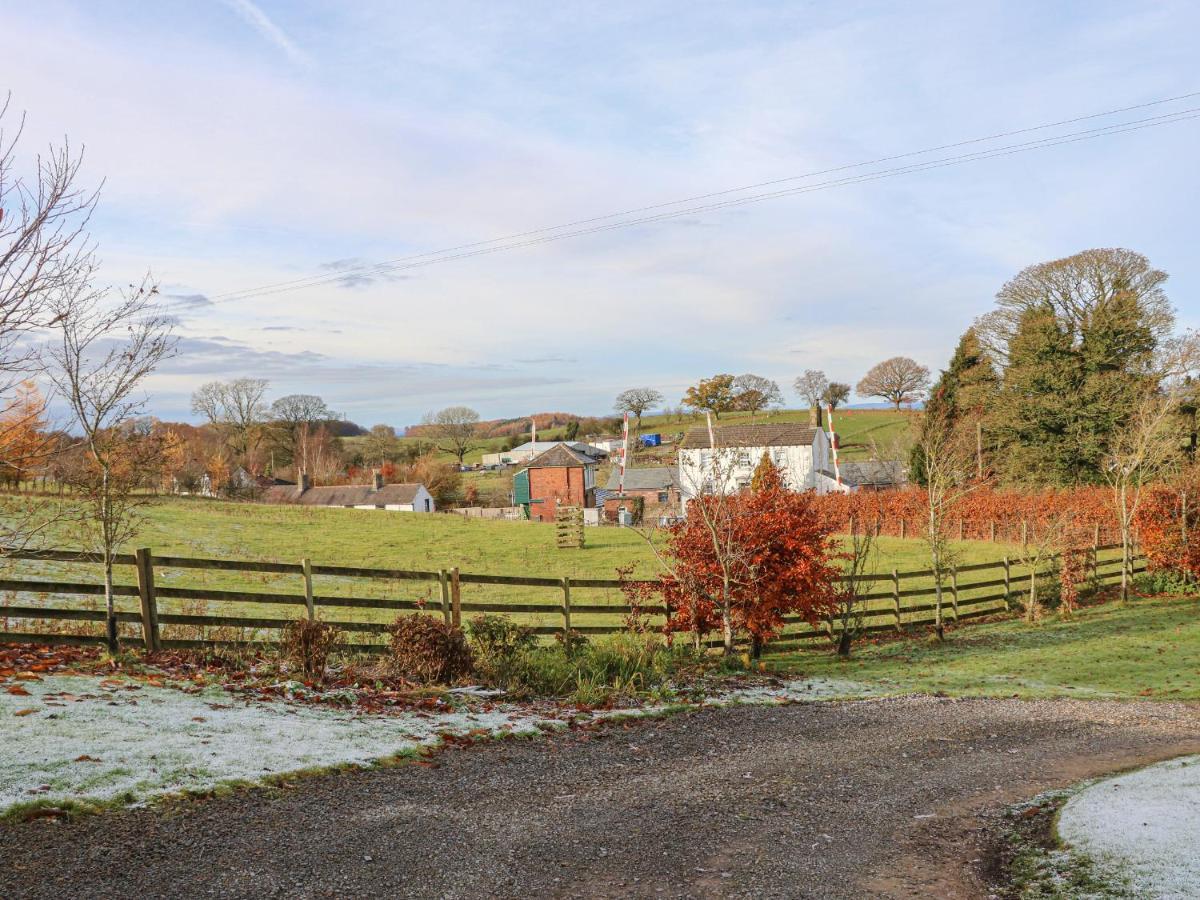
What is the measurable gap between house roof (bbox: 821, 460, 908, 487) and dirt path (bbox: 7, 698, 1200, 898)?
5439 centimetres

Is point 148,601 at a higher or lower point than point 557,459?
lower

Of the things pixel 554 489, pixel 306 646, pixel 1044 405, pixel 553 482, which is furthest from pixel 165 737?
pixel 553 482

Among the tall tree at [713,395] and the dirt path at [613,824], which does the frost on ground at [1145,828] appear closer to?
the dirt path at [613,824]

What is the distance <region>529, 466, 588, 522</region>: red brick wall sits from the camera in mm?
66938

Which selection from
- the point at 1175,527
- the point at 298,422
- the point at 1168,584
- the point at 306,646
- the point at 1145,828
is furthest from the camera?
the point at 298,422

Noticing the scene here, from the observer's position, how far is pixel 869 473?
6806 centimetres

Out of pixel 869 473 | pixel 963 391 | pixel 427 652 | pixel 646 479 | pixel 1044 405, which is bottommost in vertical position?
pixel 427 652

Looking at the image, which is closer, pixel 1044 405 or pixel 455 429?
pixel 1044 405

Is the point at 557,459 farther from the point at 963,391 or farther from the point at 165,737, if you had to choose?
the point at 165,737

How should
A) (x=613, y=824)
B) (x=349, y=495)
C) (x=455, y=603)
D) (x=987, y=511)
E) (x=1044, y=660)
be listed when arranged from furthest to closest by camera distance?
(x=349, y=495) → (x=987, y=511) → (x=1044, y=660) → (x=455, y=603) → (x=613, y=824)

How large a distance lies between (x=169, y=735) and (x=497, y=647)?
16.3 feet

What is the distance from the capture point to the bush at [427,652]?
37.3ft

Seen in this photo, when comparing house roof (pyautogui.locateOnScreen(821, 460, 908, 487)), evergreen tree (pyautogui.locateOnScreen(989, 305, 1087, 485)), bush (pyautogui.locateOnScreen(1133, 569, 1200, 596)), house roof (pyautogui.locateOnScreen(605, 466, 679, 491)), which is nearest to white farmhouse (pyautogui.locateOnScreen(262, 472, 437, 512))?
house roof (pyautogui.locateOnScreen(605, 466, 679, 491))

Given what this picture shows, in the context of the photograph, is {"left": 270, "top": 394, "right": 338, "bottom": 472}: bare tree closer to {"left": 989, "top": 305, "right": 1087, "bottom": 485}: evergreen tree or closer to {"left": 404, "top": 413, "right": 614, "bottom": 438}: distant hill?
{"left": 404, "top": 413, "right": 614, "bottom": 438}: distant hill
